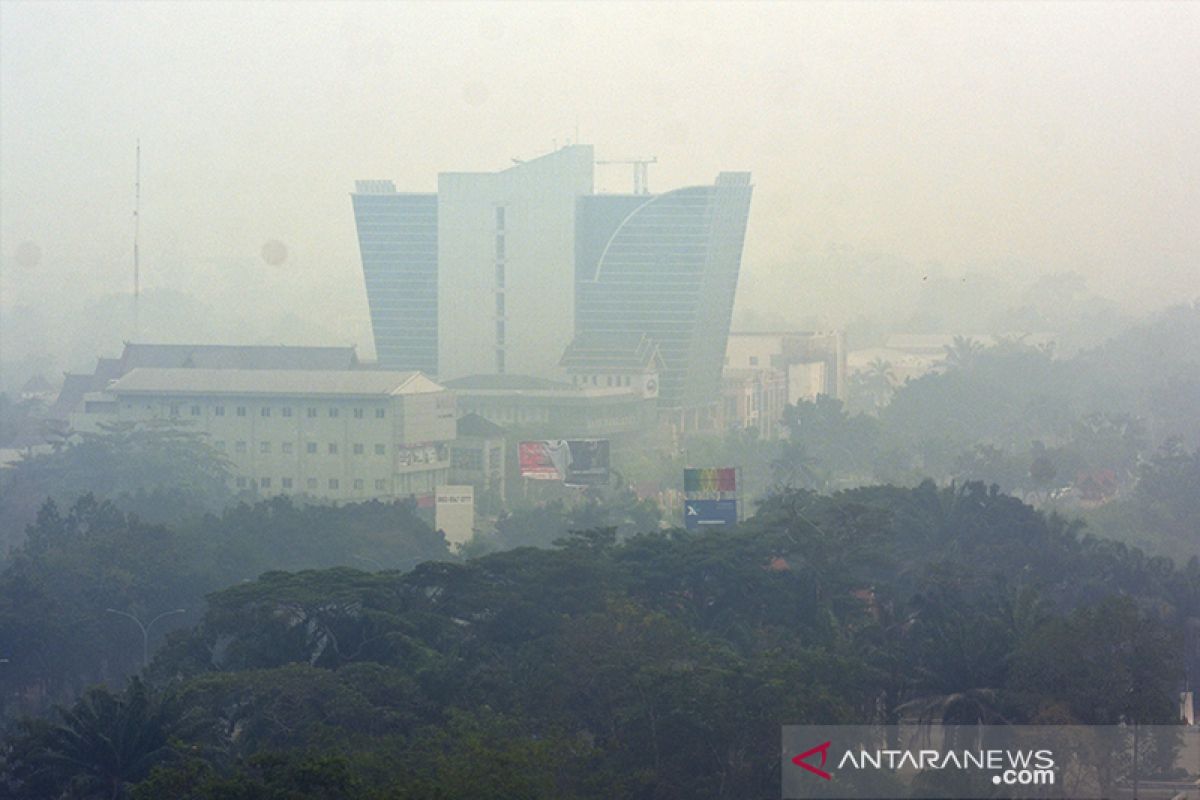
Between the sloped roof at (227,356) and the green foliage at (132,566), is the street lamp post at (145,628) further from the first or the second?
the sloped roof at (227,356)

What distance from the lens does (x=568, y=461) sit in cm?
7812

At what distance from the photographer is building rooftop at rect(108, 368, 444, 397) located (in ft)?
280

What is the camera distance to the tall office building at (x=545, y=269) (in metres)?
118

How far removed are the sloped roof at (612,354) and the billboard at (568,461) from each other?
35.4 metres

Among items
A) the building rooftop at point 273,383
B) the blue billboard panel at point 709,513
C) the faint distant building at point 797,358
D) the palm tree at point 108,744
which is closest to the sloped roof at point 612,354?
the faint distant building at point 797,358

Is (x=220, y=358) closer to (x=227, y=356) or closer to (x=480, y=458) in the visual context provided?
(x=227, y=356)

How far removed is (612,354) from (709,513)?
57281 millimetres

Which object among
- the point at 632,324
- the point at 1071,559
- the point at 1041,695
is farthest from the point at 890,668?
the point at 632,324

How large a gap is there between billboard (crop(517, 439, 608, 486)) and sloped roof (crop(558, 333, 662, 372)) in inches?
1394

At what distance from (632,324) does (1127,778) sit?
84.6 meters

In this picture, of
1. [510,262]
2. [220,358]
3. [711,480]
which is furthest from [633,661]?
[510,262]

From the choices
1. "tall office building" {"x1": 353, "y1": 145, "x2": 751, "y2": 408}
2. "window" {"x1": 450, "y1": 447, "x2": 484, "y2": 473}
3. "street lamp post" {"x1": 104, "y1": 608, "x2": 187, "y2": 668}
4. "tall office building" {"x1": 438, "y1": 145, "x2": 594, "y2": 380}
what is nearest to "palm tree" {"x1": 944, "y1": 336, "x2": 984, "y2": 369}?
"tall office building" {"x1": 353, "y1": 145, "x2": 751, "y2": 408}

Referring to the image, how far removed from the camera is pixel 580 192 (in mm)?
122125

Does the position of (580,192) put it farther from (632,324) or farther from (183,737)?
(183,737)
